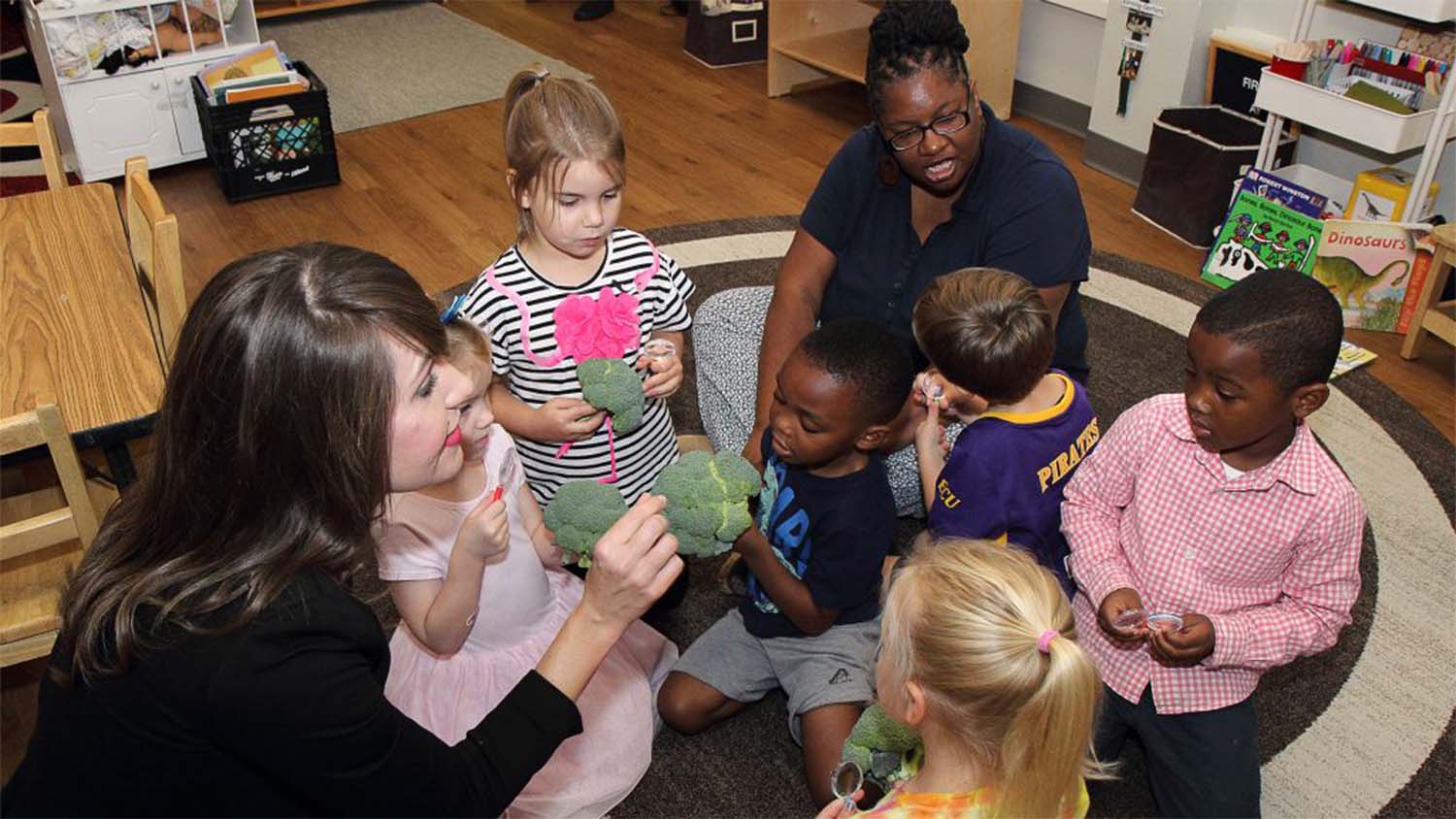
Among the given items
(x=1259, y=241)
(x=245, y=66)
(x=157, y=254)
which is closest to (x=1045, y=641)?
(x=157, y=254)

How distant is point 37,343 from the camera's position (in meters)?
1.91

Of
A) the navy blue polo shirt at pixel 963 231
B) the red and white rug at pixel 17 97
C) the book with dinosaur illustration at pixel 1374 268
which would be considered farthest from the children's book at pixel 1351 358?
the red and white rug at pixel 17 97

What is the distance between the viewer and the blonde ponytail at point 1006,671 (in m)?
1.18

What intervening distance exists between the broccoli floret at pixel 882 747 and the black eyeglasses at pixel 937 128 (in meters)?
0.96

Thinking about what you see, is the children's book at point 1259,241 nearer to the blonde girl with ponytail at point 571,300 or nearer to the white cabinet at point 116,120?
the blonde girl with ponytail at point 571,300

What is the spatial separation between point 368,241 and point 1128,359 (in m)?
2.34

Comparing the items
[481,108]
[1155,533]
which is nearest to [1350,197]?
[1155,533]

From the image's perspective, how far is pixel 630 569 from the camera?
4.25 ft

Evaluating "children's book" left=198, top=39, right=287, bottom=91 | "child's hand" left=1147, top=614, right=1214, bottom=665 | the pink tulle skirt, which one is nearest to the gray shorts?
the pink tulle skirt

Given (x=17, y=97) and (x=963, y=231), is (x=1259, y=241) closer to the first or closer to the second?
(x=963, y=231)

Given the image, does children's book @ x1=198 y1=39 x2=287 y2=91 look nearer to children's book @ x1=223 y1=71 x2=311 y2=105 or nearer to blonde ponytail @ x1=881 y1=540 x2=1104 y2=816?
children's book @ x1=223 y1=71 x2=311 y2=105

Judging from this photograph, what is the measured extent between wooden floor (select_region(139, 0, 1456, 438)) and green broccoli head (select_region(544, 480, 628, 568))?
2.11 m

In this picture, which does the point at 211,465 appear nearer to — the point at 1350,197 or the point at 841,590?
the point at 841,590

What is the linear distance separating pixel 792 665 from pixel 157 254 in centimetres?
125
